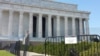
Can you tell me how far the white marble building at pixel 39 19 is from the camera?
49.2m

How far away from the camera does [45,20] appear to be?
57.3m

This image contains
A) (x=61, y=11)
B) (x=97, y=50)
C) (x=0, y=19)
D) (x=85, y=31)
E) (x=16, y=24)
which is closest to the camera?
(x=97, y=50)

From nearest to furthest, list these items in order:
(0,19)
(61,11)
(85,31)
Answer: (0,19) → (61,11) → (85,31)

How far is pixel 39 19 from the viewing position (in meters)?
52.8

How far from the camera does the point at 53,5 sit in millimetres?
58062

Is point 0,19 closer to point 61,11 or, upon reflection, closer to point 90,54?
point 61,11

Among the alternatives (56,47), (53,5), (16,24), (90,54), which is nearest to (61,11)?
(53,5)

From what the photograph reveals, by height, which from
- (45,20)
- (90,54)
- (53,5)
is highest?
(53,5)

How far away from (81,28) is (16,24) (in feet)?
72.6

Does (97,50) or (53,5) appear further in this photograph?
(53,5)

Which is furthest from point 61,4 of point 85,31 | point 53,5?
point 85,31

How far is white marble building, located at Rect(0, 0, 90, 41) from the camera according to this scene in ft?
161

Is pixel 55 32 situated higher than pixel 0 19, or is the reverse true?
pixel 0 19

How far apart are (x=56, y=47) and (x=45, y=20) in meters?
42.7
